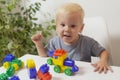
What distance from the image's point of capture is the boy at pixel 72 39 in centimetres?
94

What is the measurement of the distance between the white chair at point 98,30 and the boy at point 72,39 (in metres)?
0.12

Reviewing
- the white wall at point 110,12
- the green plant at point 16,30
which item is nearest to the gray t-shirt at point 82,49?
the white wall at point 110,12

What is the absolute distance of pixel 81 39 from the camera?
1077mm

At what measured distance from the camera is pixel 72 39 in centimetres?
101

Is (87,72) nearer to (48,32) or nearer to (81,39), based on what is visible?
(81,39)

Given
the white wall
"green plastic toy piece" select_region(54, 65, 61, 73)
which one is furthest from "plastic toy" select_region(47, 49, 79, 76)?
the white wall

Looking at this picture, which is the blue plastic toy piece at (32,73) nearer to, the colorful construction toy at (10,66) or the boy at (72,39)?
the colorful construction toy at (10,66)

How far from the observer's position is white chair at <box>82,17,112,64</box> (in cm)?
114

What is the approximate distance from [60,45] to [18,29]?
1.91 feet

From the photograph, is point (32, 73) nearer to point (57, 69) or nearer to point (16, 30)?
point (57, 69)

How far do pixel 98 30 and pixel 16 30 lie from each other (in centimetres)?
67

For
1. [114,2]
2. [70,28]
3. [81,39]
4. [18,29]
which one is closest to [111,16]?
[114,2]

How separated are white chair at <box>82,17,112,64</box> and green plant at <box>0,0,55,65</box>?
43cm

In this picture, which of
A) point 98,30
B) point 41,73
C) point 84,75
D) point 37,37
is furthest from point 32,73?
point 98,30
